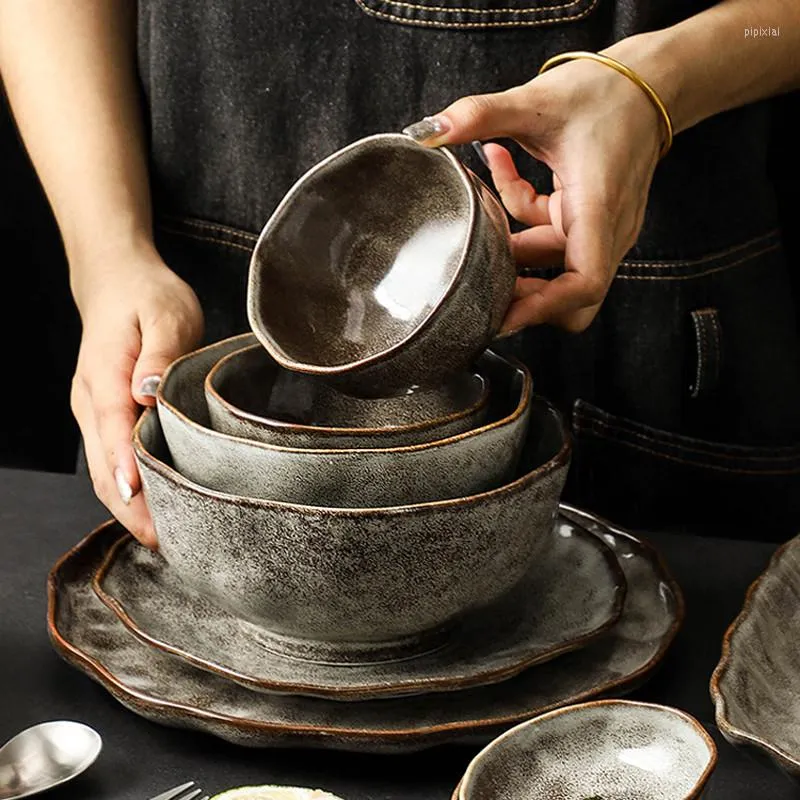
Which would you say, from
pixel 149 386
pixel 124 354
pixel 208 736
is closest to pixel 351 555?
pixel 208 736

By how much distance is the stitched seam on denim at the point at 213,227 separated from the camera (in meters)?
1.30

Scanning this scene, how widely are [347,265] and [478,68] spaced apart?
295 millimetres

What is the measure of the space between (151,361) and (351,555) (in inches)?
12.3

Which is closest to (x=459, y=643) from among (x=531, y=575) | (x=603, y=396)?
(x=531, y=575)

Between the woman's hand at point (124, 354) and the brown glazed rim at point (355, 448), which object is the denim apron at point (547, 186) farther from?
the brown glazed rim at point (355, 448)

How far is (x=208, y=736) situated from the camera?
2.74 ft

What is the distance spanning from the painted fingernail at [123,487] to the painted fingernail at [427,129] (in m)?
0.31

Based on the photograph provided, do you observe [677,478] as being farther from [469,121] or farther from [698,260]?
[469,121]

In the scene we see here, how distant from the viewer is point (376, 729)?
801 mm

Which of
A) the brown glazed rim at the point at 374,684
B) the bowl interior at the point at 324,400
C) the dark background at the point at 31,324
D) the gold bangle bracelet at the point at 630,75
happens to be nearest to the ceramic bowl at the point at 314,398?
the bowl interior at the point at 324,400

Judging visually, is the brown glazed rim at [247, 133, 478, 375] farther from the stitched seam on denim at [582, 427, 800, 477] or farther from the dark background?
the dark background

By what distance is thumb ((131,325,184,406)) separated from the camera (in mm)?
972

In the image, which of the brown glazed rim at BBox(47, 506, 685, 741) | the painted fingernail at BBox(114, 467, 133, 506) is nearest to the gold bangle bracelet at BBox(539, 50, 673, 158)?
the brown glazed rim at BBox(47, 506, 685, 741)

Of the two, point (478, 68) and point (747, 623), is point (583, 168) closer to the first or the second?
point (478, 68)
